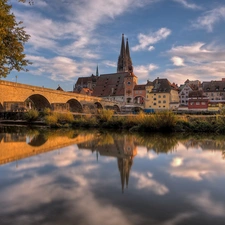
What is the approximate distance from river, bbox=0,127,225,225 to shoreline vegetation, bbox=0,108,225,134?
10404 millimetres

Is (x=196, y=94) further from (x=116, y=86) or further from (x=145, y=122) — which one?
(x=145, y=122)

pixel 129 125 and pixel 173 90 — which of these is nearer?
pixel 129 125

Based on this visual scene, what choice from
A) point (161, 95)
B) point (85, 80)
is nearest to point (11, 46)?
point (161, 95)

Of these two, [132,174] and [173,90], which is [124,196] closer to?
[132,174]

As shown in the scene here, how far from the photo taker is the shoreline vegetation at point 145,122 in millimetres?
19344

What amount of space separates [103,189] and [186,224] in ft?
6.74

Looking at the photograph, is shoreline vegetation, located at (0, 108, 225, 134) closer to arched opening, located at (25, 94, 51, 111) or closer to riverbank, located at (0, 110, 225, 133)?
riverbank, located at (0, 110, 225, 133)

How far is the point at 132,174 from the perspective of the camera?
6590 millimetres

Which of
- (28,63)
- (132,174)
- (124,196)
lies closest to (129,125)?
(28,63)

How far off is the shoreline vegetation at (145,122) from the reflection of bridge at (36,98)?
6.35 m

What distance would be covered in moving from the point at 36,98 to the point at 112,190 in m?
39.3

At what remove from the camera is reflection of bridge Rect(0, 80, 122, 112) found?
33328mm

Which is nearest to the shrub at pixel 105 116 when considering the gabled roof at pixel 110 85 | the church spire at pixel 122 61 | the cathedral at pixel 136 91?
the cathedral at pixel 136 91

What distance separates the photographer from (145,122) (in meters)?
20.1
